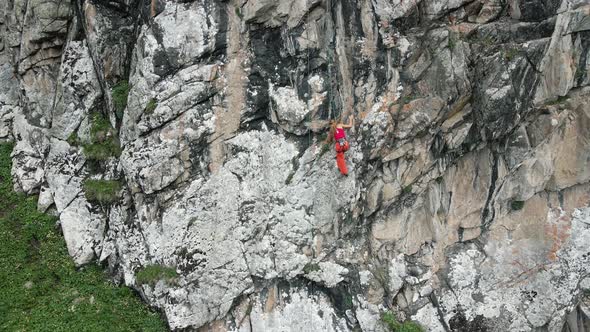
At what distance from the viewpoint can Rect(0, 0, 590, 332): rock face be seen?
1155 centimetres

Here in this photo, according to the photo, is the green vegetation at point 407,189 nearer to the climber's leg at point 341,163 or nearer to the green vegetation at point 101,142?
the climber's leg at point 341,163

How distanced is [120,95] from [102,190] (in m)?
2.63

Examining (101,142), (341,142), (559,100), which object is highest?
(101,142)

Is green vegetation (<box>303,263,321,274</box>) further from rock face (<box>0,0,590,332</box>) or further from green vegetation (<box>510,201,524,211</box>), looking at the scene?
green vegetation (<box>510,201,524,211</box>)

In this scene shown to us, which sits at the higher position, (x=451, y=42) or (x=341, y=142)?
(x=451, y=42)

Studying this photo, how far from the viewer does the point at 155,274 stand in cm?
1171

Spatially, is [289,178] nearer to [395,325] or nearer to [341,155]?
[341,155]

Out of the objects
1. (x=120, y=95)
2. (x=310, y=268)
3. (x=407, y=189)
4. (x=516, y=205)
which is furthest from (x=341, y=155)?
(x=120, y=95)

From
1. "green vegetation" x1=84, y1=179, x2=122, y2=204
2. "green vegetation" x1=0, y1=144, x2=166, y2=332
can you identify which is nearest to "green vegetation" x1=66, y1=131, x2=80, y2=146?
"green vegetation" x1=84, y1=179, x2=122, y2=204

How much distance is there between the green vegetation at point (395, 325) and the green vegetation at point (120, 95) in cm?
888

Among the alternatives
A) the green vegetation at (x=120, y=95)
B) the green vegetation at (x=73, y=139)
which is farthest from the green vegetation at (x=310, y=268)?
the green vegetation at (x=73, y=139)

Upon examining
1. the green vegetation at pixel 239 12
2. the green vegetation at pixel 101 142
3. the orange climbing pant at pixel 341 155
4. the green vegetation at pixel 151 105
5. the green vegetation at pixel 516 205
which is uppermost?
the green vegetation at pixel 239 12

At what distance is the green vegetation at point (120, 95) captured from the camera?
12477 mm

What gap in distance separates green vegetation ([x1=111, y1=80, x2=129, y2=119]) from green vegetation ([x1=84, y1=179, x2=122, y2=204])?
6.45 feet
